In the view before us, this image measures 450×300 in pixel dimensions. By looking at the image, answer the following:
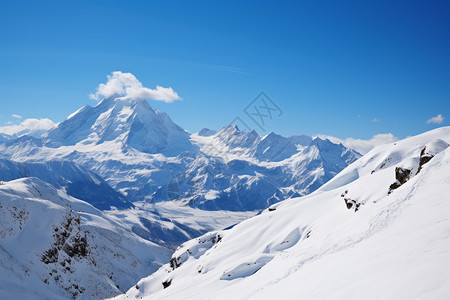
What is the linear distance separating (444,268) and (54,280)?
6249 cm

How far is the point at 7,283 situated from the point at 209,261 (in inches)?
1194

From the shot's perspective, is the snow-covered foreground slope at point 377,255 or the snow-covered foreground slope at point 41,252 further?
the snow-covered foreground slope at point 41,252

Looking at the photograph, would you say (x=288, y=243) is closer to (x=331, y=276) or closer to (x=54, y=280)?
(x=331, y=276)

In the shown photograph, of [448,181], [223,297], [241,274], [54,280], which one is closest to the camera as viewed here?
[448,181]

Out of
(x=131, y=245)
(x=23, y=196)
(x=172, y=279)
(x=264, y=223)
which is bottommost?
(x=131, y=245)

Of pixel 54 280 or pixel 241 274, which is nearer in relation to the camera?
pixel 241 274

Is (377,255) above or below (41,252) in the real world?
above

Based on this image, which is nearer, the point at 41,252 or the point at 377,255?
the point at 377,255

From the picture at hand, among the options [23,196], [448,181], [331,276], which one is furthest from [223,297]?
[23,196]

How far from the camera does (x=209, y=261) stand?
50.5 metres

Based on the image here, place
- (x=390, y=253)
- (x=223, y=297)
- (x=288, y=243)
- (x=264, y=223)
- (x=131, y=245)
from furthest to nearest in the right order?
(x=131, y=245) → (x=264, y=223) → (x=288, y=243) → (x=223, y=297) → (x=390, y=253)

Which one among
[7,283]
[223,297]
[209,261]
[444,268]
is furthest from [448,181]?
[7,283]

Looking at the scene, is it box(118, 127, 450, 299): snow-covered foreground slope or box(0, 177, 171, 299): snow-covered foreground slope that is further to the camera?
box(0, 177, 171, 299): snow-covered foreground slope

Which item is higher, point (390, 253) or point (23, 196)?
point (23, 196)
